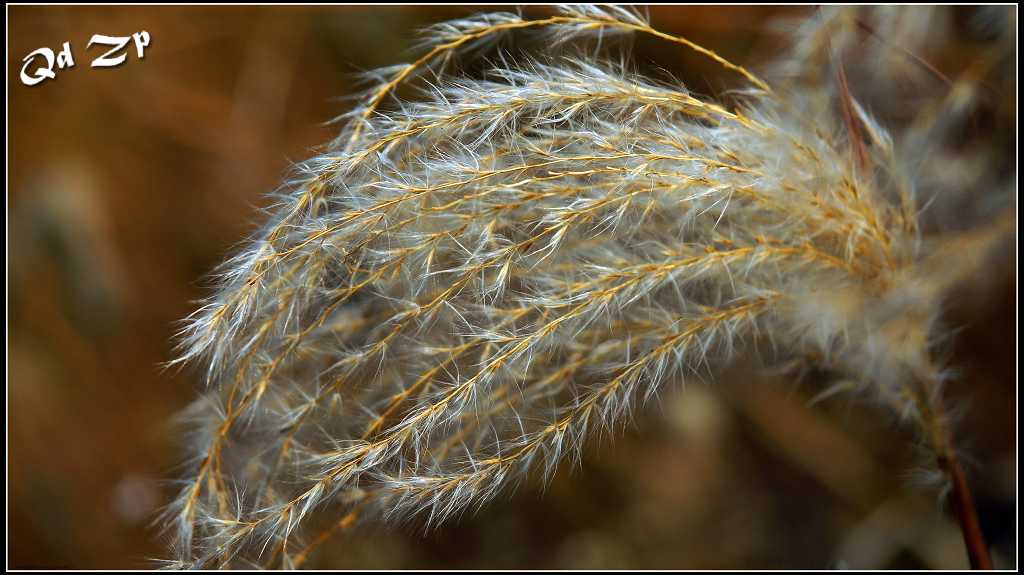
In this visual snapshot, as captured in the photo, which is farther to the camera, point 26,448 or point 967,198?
point 26,448

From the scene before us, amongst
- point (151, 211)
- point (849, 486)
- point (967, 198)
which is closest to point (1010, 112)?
point (967, 198)

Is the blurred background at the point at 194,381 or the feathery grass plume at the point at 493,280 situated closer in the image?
the feathery grass plume at the point at 493,280

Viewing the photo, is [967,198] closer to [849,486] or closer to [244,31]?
[849,486]

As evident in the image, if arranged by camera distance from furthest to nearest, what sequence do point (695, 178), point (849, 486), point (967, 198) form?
point (849, 486) → point (967, 198) → point (695, 178)

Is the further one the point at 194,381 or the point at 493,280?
the point at 194,381

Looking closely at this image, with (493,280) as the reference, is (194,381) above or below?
below
